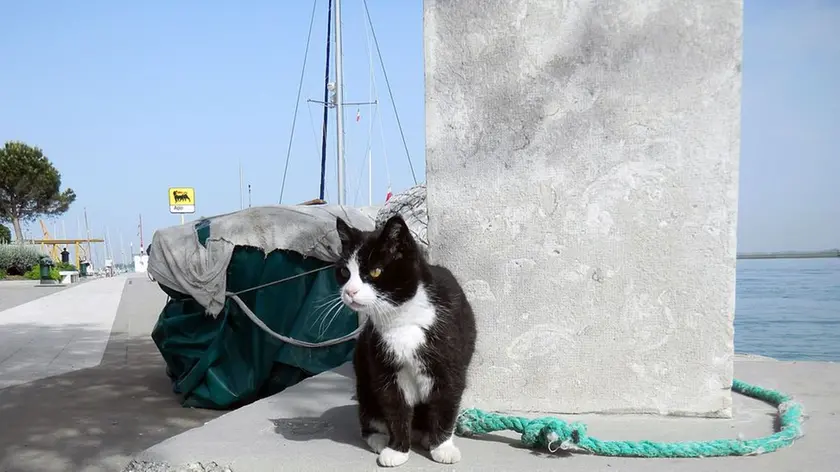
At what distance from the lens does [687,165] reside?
2486 millimetres

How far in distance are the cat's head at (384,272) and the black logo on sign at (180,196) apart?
12.8 metres

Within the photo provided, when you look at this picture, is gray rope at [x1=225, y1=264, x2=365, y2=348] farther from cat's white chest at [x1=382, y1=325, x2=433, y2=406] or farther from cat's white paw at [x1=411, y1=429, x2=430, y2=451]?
cat's white chest at [x1=382, y1=325, x2=433, y2=406]

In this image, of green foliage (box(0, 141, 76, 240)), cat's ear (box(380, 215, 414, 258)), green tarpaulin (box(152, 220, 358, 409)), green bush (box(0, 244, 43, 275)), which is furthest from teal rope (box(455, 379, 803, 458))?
green foliage (box(0, 141, 76, 240))

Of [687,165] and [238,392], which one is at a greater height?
[687,165]

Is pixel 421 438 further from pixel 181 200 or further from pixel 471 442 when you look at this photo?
pixel 181 200

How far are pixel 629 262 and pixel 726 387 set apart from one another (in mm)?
620

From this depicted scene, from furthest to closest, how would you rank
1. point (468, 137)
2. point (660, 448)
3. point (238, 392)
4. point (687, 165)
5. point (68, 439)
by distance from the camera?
point (238, 392)
point (68, 439)
point (468, 137)
point (687, 165)
point (660, 448)

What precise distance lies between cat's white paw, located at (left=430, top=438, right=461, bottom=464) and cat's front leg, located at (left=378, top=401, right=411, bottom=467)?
10 cm

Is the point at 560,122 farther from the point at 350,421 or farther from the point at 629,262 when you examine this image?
the point at 350,421

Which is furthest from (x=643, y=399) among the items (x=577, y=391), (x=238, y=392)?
(x=238, y=392)

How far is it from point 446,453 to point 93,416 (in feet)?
11.2

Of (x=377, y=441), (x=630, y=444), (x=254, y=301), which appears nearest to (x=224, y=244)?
(x=254, y=301)

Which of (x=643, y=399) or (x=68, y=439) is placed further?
(x=68, y=439)

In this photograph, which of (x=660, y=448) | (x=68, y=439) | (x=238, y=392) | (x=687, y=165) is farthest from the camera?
(x=238, y=392)
